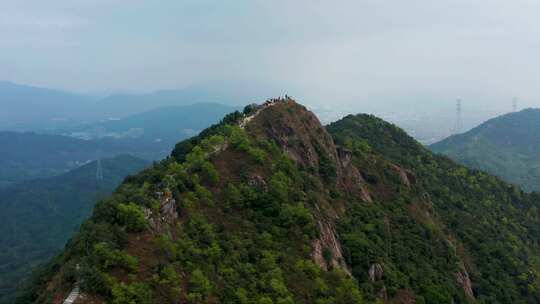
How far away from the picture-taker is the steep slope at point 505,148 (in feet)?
466

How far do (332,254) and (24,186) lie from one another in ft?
581

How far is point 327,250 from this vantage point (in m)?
35.0

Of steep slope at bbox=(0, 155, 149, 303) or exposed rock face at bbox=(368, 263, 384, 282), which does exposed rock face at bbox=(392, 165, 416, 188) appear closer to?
exposed rock face at bbox=(368, 263, 384, 282)

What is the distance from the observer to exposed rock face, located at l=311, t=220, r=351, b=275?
3412 centimetres

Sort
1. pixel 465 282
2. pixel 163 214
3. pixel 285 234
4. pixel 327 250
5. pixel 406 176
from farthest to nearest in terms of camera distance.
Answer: pixel 406 176 → pixel 465 282 → pixel 327 250 → pixel 285 234 → pixel 163 214

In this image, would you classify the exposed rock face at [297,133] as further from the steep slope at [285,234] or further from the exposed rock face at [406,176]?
the exposed rock face at [406,176]

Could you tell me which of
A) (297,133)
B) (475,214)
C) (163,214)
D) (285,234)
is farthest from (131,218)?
(475,214)

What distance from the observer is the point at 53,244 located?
429ft

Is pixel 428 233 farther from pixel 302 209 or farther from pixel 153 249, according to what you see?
pixel 153 249

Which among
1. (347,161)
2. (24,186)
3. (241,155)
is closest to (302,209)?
(241,155)

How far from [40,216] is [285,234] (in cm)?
14350

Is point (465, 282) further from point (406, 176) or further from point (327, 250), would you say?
point (327, 250)

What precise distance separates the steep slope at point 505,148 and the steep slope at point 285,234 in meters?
86.2

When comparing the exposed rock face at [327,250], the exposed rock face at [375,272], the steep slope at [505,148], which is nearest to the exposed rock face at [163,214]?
the exposed rock face at [327,250]
